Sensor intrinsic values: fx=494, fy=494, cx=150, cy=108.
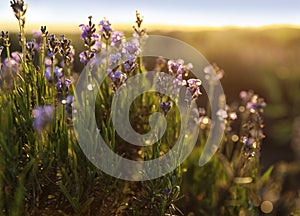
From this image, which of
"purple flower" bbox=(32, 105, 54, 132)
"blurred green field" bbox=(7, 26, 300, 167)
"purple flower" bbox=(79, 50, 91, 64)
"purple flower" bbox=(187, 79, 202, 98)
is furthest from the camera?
"blurred green field" bbox=(7, 26, 300, 167)

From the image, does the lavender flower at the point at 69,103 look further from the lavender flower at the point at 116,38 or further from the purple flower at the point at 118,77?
the lavender flower at the point at 116,38

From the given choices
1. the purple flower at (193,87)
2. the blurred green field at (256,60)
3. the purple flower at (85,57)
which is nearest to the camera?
the purple flower at (193,87)

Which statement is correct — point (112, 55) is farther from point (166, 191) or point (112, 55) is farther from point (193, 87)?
point (166, 191)

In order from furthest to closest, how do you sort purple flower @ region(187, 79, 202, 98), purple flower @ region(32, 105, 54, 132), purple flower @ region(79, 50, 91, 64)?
purple flower @ region(79, 50, 91, 64)
purple flower @ region(187, 79, 202, 98)
purple flower @ region(32, 105, 54, 132)

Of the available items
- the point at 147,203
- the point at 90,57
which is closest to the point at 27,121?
the point at 90,57

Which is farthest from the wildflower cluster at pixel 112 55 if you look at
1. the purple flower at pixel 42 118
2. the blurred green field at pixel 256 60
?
the blurred green field at pixel 256 60

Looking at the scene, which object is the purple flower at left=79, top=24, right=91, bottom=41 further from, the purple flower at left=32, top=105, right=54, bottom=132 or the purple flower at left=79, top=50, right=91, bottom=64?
the purple flower at left=32, top=105, right=54, bottom=132

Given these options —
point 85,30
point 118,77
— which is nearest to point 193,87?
point 118,77

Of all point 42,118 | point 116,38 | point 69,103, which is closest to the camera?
point 42,118

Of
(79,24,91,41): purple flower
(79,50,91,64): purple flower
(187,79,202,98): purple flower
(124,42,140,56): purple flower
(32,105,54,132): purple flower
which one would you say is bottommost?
(32,105,54,132): purple flower

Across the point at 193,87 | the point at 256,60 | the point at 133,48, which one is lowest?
the point at 256,60

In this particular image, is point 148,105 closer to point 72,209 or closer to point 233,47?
point 72,209

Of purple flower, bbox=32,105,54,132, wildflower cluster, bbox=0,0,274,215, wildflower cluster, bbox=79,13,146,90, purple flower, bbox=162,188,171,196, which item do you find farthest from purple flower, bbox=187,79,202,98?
purple flower, bbox=32,105,54,132

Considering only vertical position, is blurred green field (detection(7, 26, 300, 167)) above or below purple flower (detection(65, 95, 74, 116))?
below
